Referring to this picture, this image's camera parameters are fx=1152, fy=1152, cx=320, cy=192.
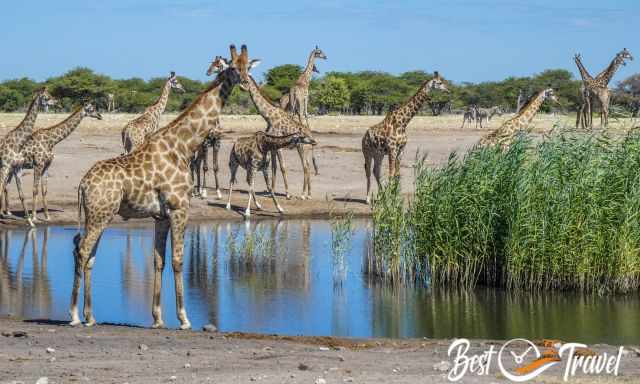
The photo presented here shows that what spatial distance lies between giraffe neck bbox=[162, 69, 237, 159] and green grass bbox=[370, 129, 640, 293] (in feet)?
12.9

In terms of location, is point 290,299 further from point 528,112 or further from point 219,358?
point 528,112

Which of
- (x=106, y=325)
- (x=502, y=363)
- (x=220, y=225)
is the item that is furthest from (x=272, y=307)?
(x=220, y=225)

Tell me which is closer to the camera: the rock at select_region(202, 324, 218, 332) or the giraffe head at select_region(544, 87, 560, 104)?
the rock at select_region(202, 324, 218, 332)

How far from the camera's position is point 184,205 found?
11.4 m

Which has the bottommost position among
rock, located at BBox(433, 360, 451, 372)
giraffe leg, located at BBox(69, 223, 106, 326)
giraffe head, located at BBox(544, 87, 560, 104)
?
rock, located at BBox(433, 360, 451, 372)

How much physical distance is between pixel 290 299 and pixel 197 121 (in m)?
3.01

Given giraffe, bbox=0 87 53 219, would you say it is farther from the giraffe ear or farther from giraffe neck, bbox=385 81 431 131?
the giraffe ear

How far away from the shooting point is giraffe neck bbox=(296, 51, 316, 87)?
3206 cm

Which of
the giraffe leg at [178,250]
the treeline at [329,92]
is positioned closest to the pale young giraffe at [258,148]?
the giraffe leg at [178,250]

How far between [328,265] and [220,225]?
16.1 ft

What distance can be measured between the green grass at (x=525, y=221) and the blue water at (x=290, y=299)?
337mm

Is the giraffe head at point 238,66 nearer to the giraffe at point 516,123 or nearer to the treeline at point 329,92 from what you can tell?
the giraffe at point 516,123

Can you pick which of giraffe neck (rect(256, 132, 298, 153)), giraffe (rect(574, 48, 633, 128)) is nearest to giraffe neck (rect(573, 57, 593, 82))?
giraffe (rect(574, 48, 633, 128))

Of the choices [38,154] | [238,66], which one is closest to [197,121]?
[238,66]
